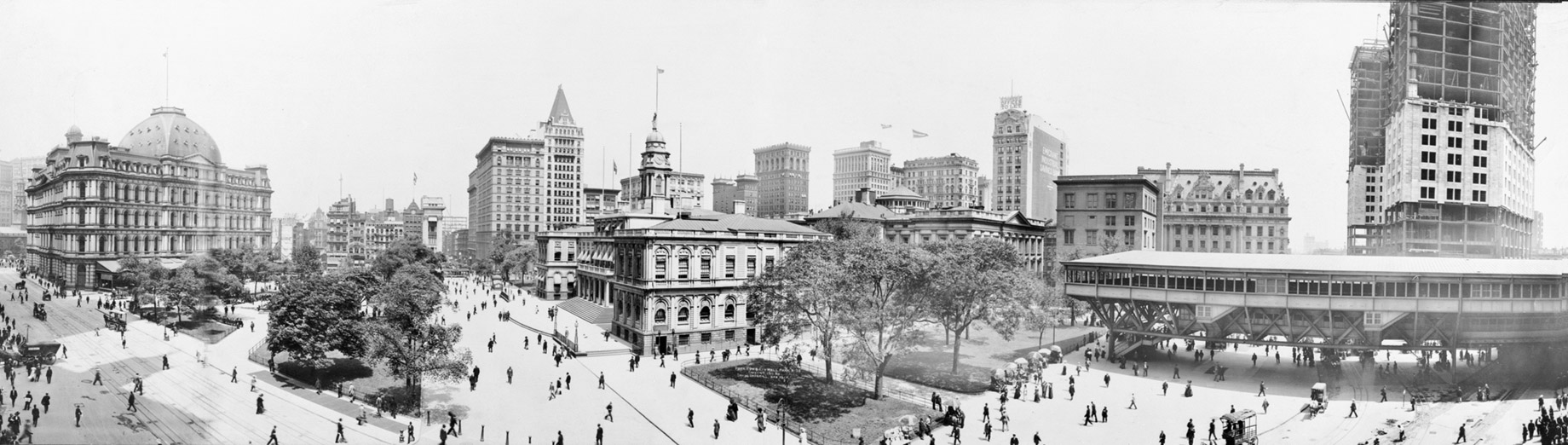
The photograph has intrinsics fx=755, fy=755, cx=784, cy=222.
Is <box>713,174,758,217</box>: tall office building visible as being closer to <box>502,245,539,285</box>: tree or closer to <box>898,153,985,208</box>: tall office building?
<box>502,245,539,285</box>: tree

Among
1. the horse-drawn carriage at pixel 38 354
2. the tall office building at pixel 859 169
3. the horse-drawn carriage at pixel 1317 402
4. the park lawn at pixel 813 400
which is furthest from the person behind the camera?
the tall office building at pixel 859 169

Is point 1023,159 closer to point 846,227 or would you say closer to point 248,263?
point 846,227

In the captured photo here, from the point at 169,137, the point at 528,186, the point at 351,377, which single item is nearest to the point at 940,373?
the point at 351,377

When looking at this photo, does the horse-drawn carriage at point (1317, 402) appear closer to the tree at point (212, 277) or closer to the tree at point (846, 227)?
the tree at point (846, 227)

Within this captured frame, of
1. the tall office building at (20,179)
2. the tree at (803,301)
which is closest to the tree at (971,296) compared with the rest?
the tree at (803,301)

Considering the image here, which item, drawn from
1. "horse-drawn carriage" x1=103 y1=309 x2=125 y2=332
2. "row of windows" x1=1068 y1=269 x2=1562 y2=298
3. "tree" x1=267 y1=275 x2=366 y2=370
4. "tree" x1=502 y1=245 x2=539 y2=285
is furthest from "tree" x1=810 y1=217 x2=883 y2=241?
"horse-drawn carriage" x1=103 y1=309 x2=125 y2=332

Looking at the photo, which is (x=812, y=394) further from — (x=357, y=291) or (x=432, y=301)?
(x=357, y=291)
